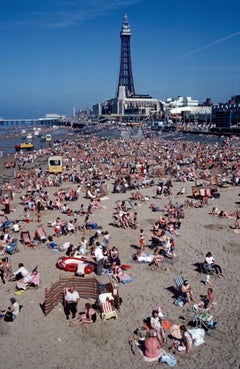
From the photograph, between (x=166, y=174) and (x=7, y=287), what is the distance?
15268mm

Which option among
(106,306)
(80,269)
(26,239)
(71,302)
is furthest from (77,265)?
(26,239)

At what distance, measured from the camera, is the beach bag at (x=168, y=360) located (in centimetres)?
582

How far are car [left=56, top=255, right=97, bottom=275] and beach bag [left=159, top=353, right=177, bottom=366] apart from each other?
131 inches

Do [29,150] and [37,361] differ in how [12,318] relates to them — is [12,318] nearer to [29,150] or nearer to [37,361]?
[37,361]

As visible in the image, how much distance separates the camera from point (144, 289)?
8.18m

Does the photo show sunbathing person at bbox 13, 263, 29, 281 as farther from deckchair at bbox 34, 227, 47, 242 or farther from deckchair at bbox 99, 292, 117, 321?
deckchair at bbox 34, 227, 47, 242

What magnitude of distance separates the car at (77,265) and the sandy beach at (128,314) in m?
0.17

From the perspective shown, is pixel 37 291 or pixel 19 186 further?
pixel 19 186

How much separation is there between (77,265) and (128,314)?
7.27 feet

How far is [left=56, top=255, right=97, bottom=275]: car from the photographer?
8.88 metres

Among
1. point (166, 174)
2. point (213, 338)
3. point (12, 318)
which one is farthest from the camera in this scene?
point (166, 174)

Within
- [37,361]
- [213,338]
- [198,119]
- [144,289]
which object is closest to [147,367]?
[213,338]

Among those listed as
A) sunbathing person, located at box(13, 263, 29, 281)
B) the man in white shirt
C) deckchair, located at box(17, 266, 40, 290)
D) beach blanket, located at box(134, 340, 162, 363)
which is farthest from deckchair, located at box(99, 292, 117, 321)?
sunbathing person, located at box(13, 263, 29, 281)

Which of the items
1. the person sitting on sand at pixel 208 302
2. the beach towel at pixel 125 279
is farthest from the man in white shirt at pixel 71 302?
the person sitting on sand at pixel 208 302
